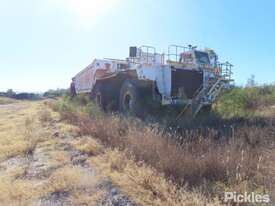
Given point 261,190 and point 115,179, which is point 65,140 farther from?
point 261,190

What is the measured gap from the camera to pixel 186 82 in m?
11.8

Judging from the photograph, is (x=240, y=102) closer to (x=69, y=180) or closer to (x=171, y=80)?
(x=171, y=80)

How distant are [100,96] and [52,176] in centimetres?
1022

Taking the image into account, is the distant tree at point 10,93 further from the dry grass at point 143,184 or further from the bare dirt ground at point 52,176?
the dry grass at point 143,184

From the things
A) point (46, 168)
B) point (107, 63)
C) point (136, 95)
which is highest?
point (107, 63)

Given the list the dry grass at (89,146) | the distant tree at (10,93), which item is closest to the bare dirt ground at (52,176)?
the dry grass at (89,146)

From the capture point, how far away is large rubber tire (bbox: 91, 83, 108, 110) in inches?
598

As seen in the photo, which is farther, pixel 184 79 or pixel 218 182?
pixel 184 79

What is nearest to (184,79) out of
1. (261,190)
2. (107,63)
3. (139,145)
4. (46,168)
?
(107,63)

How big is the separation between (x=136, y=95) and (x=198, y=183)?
770cm

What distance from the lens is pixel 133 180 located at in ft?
15.5

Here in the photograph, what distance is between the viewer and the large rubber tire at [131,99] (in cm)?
Result: 1201

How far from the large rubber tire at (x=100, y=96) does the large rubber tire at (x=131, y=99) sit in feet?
6.37

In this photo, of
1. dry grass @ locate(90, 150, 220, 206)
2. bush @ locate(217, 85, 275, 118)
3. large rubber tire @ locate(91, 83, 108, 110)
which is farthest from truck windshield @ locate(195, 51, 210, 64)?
dry grass @ locate(90, 150, 220, 206)
